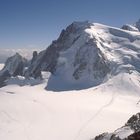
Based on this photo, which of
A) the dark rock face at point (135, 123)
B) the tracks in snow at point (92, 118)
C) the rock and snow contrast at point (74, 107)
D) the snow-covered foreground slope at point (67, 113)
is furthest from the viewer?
the rock and snow contrast at point (74, 107)

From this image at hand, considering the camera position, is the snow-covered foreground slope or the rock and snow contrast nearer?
the snow-covered foreground slope

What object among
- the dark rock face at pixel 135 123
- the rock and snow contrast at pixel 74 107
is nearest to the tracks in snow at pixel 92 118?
the rock and snow contrast at pixel 74 107

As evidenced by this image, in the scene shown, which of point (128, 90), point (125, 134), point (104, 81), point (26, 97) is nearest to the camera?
point (125, 134)

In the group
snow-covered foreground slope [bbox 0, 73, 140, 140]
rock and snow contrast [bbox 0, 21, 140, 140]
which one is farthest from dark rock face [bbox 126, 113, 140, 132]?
snow-covered foreground slope [bbox 0, 73, 140, 140]

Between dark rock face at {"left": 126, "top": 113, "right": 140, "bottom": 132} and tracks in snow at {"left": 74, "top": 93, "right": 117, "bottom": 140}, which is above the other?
dark rock face at {"left": 126, "top": 113, "right": 140, "bottom": 132}

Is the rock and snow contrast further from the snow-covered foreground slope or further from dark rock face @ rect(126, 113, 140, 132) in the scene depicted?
dark rock face @ rect(126, 113, 140, 132)

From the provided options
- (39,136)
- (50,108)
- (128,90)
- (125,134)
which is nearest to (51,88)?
(128,90)

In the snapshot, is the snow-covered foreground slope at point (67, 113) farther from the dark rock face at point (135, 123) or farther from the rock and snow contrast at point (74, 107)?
the dark rock face at point (135, 123)

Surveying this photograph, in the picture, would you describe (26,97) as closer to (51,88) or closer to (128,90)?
(51,88)
